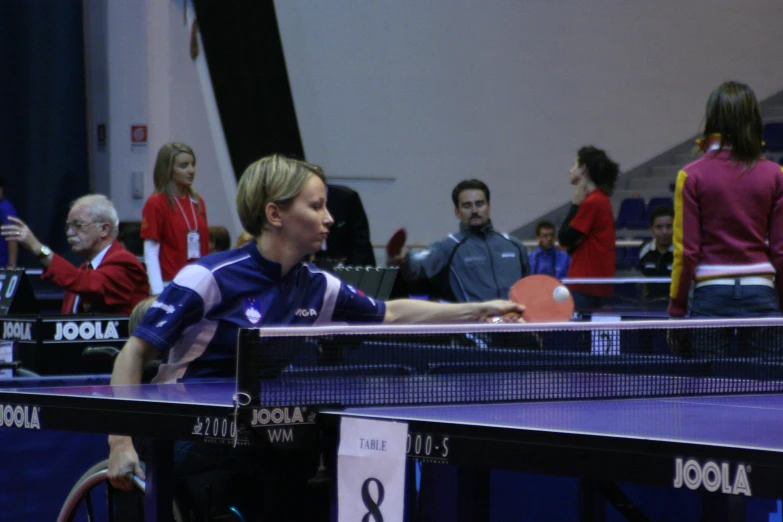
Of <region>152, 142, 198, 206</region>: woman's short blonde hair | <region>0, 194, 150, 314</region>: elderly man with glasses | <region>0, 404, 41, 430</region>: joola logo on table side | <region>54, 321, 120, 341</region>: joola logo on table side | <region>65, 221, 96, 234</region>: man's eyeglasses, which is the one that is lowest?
<region>54, 321, 120, 341</region>: joola logo on table side

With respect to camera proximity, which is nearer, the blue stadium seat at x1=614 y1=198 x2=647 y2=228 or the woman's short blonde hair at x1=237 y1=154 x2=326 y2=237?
the woman's short blonde hair at x1=237 y1=154 x2=326 y2=237

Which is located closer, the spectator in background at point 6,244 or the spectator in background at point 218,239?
the spectator in background at point 218,239

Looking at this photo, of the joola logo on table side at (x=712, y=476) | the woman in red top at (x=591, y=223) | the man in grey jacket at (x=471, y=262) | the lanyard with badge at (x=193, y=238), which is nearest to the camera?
the joola logo on table side at (x=712, y=476)

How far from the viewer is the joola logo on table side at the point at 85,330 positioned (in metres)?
4.41

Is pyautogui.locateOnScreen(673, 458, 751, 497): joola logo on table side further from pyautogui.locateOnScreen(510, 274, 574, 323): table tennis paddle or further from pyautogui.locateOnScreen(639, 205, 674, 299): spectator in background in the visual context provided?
pyautogui.locateOnScreen(639, 205, 674, 299): spectator in background

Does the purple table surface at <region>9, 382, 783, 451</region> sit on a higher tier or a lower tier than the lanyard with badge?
lower

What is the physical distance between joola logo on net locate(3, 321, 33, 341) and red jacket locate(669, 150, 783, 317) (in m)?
2.44

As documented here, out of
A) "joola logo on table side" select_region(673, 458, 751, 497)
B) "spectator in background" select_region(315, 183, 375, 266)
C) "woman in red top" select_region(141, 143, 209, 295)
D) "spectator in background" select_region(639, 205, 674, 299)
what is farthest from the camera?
"spectator in background" select_region(639, 205, 674, 299)

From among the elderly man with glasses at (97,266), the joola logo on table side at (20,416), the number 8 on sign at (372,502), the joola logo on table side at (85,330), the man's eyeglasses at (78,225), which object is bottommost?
the number 8 on sign at (372,502)

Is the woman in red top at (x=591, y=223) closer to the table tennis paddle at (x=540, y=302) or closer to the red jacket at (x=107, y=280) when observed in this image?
the red jacket at (x=107, y=280)

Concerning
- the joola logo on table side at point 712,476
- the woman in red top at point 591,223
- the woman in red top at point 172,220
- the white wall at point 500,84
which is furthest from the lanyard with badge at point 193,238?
the white wall at point 500,84

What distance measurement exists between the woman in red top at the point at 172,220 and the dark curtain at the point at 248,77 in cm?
462

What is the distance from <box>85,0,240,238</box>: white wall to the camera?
1077 cm

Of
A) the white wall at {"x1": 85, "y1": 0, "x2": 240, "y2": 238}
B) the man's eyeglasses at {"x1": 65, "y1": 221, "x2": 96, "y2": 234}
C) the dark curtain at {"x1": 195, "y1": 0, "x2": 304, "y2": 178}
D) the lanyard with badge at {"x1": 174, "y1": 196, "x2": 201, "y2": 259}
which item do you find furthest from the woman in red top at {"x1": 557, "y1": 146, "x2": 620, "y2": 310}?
the white wall at {"x1": 85, "y1": 0, "x2": 240, "y2": 238}
